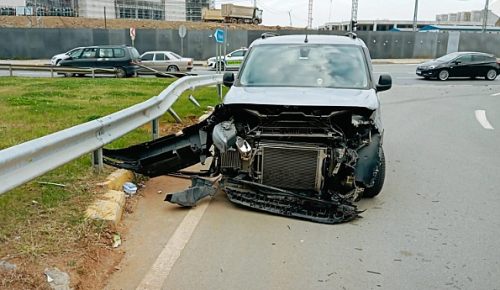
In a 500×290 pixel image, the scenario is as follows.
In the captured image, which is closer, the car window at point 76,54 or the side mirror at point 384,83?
the side mirror at point 384,83

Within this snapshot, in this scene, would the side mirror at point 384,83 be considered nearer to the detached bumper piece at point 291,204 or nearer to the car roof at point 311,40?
the car roof at point 311,40

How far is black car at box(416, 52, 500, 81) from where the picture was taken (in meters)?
26.9

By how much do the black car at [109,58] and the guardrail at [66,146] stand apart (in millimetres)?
19253

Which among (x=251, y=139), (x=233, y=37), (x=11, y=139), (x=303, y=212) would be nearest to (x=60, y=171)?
(x=11, y=139)

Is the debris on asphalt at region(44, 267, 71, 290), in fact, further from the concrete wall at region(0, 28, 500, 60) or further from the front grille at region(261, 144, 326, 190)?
the concrete wall at region(0, 28, 500, 60)

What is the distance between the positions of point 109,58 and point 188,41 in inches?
818

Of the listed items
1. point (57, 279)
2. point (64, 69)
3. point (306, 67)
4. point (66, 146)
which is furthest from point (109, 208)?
point (64, 69)

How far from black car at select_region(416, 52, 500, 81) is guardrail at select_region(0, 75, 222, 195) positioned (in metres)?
22.5

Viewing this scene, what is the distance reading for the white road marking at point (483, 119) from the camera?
1177 cm

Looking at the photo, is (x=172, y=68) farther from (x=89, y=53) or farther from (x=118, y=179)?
(x=118, y=179)

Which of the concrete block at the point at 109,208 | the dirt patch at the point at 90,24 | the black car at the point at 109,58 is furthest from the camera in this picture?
the dirt patch at the point at 90,24

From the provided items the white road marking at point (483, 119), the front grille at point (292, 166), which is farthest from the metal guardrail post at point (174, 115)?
the white road marking at point (483, 119)

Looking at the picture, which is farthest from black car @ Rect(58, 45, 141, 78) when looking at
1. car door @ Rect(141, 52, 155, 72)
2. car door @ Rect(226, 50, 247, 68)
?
car door @ Rect(226, 50, 247, 68)

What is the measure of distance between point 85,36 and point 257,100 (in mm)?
43304
